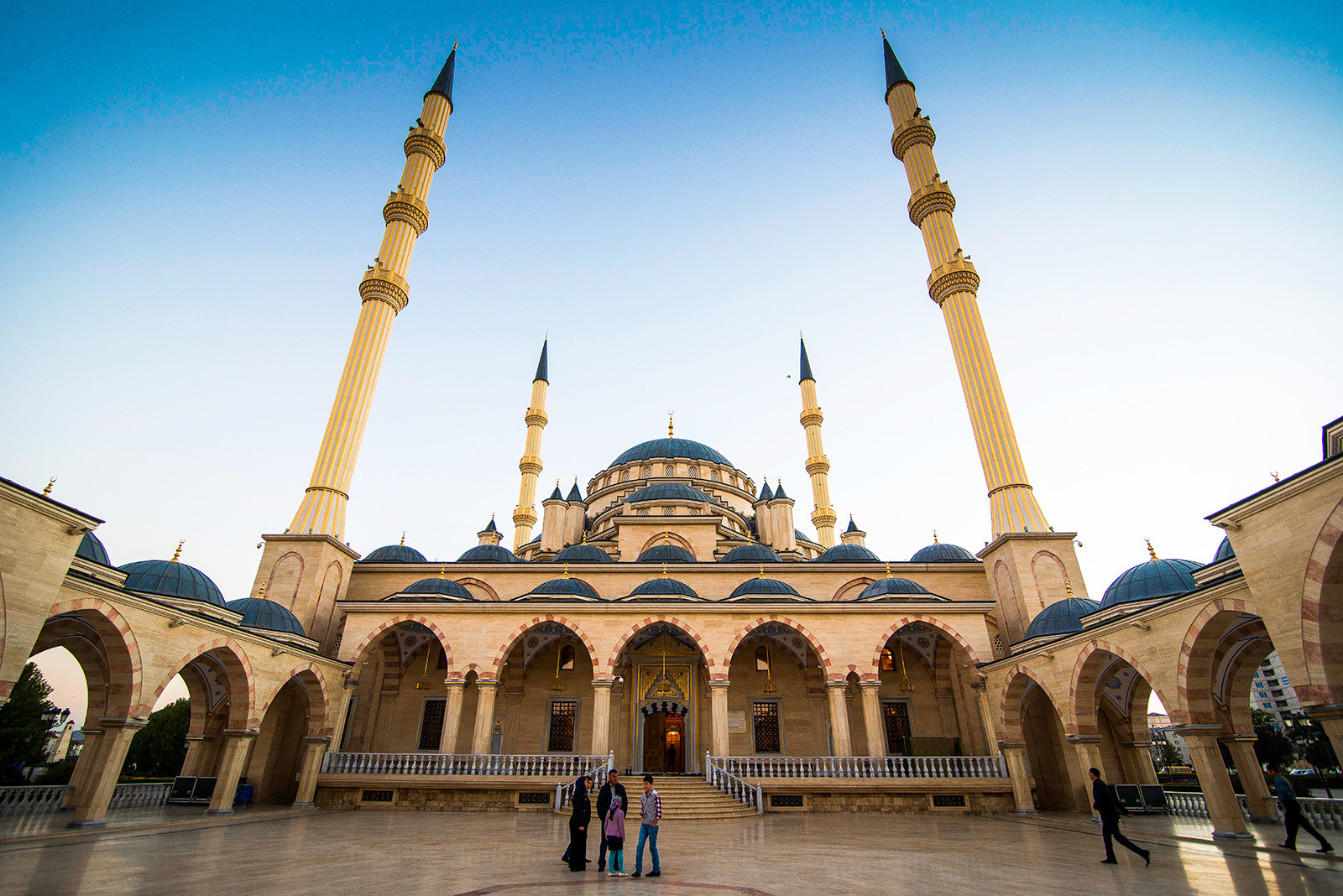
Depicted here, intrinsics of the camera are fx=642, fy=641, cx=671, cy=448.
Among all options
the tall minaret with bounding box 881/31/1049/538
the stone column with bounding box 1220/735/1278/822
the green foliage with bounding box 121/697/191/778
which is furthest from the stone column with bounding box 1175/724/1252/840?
the green foliage with bounding box 121/697/191/778

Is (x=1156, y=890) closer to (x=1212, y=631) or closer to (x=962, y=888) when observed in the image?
(x=962, y=888)

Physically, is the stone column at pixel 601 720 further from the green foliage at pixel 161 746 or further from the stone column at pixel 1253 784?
the green foliage at pixel 161 746

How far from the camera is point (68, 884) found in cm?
542

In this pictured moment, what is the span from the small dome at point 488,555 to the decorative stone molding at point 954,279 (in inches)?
685

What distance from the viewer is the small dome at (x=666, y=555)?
67.9ft

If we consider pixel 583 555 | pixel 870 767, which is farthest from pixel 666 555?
pixel 870 767

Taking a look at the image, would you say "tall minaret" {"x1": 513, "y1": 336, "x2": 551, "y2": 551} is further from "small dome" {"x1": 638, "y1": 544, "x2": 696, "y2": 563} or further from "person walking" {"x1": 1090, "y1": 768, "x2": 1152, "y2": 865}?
"person walking" {"x1": 1090, "y1": 768, "x2": 1152, "y2": 865}

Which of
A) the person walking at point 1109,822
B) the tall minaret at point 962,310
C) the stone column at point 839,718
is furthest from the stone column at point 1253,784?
the tall minaret at point 962,310

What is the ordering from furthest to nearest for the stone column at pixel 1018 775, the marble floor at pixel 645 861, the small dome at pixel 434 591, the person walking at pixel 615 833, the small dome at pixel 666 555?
the small dome at pixel 666 555 < the small dome at pixel 434 591 < the stone column at pixel 1018 775 < the person walking at pixel 615 833 < the marble floor at pixel 645 861

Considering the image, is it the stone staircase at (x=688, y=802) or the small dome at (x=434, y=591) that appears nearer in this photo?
the stone staircase at (x=688, y=802)

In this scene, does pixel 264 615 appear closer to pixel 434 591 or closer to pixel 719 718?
pixel 434 591

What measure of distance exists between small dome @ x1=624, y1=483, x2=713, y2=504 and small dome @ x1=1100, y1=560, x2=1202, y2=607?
1465cm

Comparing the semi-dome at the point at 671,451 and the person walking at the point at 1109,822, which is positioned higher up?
the semi-dome at the point at 671,451

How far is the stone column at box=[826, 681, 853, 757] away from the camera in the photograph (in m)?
14.7
